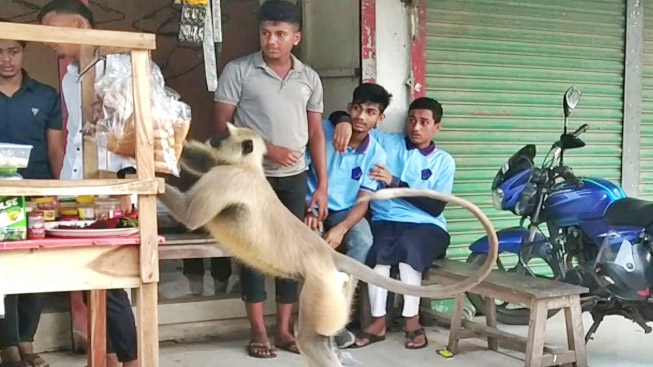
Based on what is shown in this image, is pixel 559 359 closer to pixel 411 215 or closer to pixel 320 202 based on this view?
pixel 411 215

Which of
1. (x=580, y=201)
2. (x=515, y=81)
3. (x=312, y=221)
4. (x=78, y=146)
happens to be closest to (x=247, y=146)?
(x=78, y=146)

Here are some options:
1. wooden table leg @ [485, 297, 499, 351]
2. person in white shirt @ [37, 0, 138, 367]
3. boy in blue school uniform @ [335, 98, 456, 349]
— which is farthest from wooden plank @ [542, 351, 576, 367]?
person in white shirt @ [37, 0, 138, 367]

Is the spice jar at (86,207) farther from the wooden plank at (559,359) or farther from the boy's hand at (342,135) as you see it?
the wooden plank at (559,359)

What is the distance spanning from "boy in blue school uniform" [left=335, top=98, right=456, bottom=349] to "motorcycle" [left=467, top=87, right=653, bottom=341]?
398mm

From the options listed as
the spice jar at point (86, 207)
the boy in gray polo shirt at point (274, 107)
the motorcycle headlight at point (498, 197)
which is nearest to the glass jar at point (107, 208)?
the spice jar at point (86, 207)

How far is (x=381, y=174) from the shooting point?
4.95 meters

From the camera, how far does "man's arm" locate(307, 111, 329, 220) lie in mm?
4781

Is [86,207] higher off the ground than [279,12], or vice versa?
[279,12]

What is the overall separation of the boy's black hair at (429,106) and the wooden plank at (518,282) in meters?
0.93

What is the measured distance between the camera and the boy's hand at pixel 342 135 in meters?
4.91

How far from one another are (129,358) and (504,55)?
143 inches

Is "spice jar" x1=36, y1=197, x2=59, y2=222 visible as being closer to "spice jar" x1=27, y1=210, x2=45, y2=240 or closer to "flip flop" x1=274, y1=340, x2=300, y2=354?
"spice jar" x1=27, y1=210, x2=45, y2=240

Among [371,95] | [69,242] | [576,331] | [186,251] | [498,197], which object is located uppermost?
[371,95]

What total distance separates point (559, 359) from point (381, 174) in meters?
1.45
